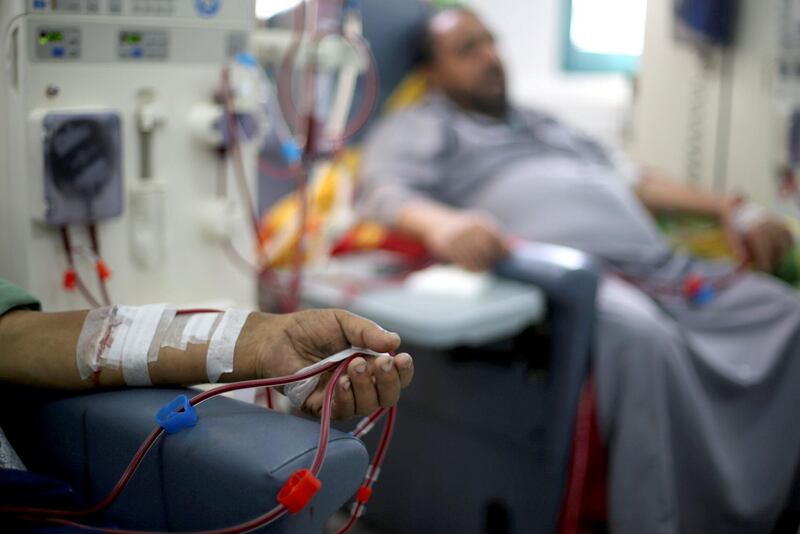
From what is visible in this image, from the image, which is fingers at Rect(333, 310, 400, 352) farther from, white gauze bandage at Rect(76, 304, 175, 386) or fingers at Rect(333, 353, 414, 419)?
white gauze bandage at Rect(76, 304, 175, 386)

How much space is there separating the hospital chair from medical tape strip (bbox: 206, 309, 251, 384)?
4cm

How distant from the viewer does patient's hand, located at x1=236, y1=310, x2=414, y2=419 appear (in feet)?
3.53

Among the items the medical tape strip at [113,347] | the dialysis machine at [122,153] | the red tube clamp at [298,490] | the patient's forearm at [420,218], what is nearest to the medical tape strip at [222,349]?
the medical tape strip at [113,347]

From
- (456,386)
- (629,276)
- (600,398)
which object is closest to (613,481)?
(600,398)

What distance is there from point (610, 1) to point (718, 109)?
1075mm

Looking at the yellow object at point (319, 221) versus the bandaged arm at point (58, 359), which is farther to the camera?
the yellow object at point (319, 221)

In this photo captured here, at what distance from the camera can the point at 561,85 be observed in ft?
12.5

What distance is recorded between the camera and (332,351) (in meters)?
1.13

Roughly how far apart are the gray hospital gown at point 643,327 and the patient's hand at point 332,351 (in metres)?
0.93

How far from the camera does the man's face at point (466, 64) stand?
2.72m

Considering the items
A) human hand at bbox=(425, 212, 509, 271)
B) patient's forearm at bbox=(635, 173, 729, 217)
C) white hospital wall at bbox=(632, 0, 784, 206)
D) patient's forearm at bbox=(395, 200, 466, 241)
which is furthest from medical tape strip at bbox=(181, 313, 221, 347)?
white hospital wall at bbox=(632, 0, 784, 206)

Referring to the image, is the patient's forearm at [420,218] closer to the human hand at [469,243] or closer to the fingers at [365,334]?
the human hand at [469,243]

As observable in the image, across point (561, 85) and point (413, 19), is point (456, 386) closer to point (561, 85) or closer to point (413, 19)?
point (413, 19)

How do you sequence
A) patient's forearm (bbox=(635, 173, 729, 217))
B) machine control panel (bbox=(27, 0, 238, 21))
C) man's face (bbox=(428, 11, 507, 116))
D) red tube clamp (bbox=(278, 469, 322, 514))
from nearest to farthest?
1. red tube clamp (bbox=(278, 469, 322, 514))
2. machine control panel (bbox=(27, 0, 238, 21))
3. patient's forearm (bbox=(635, 173, 729, 217))
4. man's face (bbox=(428, 11, 507, 116))
